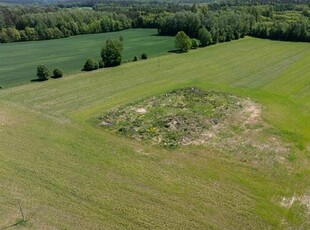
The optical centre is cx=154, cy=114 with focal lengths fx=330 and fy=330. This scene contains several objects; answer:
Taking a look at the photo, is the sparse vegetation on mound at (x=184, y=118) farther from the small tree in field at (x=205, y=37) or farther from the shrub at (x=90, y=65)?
the small tree in field at (x=205, y=37)

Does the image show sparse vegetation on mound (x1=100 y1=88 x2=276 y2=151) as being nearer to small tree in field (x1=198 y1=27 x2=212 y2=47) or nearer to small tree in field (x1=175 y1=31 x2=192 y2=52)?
small tree in field (x1=175 y1=31 x2=192 y2=52)

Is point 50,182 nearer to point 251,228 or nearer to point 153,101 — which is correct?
point 251,228

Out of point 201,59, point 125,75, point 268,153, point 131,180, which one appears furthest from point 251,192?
point 201,59

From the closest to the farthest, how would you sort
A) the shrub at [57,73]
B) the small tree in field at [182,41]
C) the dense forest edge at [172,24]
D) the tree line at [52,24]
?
the shrub at [57,73]
the small tree in field at [182,41]
the dense forest edge at [172,24]
the tree line at [52,24]

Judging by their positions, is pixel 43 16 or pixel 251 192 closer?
pixel 251 192

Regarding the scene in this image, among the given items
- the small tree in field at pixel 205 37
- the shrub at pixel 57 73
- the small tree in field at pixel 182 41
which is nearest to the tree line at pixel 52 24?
the small tree in field at pixel 205 37

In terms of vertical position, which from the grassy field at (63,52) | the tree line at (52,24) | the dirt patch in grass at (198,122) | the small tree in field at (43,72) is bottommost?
the dirt patch in grass at (198,122)

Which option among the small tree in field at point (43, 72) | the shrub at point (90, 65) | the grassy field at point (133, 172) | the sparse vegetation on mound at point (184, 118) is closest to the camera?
the grassy field at point (133, 172)
